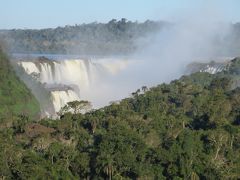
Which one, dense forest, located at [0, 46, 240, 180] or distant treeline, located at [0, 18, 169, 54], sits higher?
distant treeline, located at [0, 18, 169, 54]

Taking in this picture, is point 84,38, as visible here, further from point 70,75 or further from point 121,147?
point 121,147

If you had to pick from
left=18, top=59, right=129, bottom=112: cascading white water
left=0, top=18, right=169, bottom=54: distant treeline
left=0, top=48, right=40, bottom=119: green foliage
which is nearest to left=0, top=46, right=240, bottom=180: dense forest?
left=0, top=48, right=40, bottom=119: green foliage

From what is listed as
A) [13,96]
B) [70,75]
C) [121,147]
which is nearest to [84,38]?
[70,75]

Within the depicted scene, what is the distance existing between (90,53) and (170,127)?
79.0 meters

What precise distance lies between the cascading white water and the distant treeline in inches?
1263

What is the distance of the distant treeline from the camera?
122 metres

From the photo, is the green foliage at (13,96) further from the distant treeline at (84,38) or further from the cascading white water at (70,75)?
the distant treeline at (84,38)

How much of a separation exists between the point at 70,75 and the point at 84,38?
72834 mm

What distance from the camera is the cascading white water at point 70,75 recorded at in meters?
60.5

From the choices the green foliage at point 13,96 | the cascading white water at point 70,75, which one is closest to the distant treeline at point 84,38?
the cascading white water at point 70,75

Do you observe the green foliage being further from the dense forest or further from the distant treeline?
the distant treeline

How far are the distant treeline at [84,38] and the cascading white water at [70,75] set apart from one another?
1263 inches

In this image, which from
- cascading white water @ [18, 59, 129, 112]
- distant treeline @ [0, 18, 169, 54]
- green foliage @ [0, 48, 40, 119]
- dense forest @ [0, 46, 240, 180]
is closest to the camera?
dense forest @ [0, 46, 240, 180]

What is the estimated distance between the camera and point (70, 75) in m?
69.6
